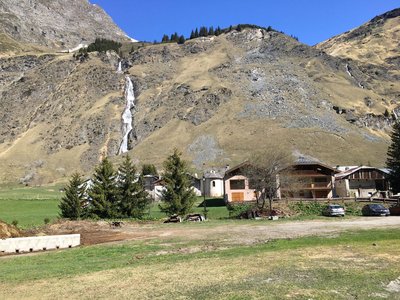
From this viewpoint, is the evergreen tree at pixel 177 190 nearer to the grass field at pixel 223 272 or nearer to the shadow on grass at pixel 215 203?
the shadow on grass at pixel 215 203

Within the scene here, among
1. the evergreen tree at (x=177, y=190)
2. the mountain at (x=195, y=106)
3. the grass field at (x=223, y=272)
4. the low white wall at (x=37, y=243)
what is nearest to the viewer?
the grass field at (x=223, y=272)

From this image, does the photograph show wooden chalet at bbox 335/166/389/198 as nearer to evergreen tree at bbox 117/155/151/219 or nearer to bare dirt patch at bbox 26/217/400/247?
evergreen tree at bbox 117/155/151/219

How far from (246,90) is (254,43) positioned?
49.6 m

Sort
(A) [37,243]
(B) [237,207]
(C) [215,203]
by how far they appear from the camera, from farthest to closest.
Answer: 1. (C) [215,203]
2. (B) [237,207]
3. (A) [37,243]

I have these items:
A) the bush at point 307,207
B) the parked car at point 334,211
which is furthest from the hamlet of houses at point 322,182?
the parked car at point 334,211

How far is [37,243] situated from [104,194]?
2413 cm

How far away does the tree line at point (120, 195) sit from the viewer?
51.2 meters

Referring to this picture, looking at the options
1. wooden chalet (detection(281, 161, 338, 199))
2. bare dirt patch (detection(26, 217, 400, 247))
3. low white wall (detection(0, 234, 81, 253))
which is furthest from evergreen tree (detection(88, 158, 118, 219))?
wooden chalet (detection(281, 161, 338, 199))

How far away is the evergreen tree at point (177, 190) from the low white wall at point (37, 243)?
23.9m

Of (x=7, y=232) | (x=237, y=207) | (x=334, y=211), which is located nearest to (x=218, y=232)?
(x=7, y=232)

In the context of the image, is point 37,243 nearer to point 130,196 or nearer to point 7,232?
point 7,232

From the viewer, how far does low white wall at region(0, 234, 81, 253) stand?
26531mm

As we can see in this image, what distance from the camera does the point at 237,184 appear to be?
249 feet

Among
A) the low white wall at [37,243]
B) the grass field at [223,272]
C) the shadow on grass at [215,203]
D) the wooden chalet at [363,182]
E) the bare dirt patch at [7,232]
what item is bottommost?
the grass field at [223,272]
